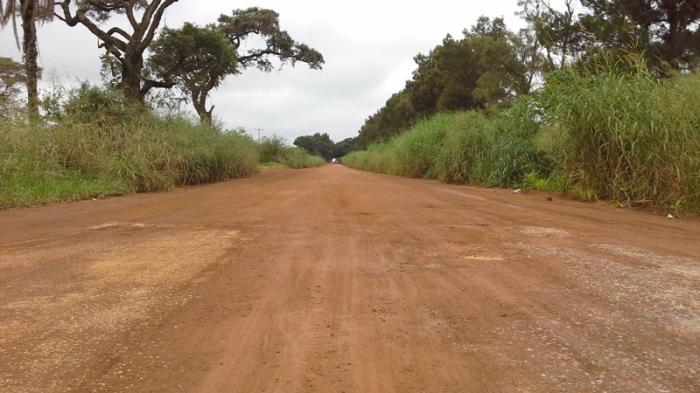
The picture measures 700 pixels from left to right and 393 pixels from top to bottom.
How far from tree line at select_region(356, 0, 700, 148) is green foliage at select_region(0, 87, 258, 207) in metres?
9.22

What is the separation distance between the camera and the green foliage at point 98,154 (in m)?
9.54

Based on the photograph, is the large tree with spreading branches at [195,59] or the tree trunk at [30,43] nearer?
the tree trunk at [30,43]

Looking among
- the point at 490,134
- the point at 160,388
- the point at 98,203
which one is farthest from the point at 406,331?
the point at 490,134

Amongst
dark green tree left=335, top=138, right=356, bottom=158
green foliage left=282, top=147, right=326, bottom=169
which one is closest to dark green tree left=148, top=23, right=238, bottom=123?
green foliage left=282, top=147, right=326, bottom=169

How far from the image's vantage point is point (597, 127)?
8391 mm

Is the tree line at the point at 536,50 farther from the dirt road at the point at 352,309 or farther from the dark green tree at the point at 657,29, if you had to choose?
the dirt road at the point at 352,309

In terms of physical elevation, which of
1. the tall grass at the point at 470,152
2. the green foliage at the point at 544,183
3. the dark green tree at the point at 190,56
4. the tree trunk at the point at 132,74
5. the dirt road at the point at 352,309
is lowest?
the dirt road at the point at 352,309

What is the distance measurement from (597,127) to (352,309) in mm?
6933

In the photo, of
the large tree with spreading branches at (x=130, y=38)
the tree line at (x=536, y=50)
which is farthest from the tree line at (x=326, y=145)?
the large tree with spreading branches at (x=130, y=38)

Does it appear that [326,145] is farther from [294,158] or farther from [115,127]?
[115,127]

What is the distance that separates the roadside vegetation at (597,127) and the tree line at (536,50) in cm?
6

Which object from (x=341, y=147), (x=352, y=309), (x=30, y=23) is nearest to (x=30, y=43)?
(x=30, y=23)

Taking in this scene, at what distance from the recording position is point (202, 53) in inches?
901

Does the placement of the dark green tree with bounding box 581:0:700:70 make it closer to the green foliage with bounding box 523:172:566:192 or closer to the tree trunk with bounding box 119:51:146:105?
the green foliage with bounding box 523:172:566:192
